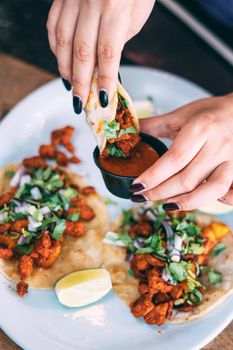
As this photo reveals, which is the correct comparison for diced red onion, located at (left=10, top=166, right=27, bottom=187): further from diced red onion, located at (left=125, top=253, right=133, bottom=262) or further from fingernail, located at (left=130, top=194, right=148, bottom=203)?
fingernail, located at (left=130, top=194, right=148, bottom=203)

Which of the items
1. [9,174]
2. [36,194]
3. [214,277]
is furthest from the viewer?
[9,174]

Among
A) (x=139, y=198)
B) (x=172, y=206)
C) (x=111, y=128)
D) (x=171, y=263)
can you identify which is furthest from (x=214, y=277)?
(x=111, y=128)

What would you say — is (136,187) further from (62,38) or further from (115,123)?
(62,38)

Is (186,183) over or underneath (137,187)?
over

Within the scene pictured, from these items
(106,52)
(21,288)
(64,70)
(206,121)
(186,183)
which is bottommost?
(21,288)

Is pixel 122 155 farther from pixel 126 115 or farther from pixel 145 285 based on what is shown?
pixel 145 285

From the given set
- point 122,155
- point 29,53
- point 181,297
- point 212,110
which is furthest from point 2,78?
point 181,297

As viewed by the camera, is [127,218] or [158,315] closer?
[158,315]
